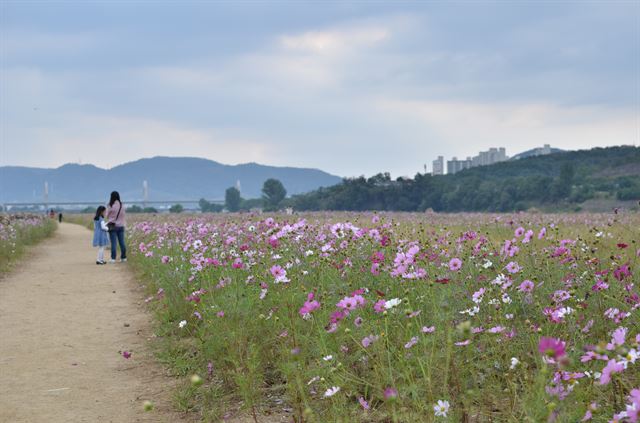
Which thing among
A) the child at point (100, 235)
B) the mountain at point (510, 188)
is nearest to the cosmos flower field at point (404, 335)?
the child at point (100, 235)

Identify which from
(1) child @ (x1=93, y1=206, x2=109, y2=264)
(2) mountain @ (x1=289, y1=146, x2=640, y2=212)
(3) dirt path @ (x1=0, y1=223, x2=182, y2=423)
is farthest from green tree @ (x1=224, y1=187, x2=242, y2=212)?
(3) dirt path @ (x1=0, y1=223, x2=182, y2=423)

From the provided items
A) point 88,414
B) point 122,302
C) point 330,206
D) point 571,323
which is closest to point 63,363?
point 88,414

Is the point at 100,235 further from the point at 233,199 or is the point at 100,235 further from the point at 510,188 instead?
the point at 233,199

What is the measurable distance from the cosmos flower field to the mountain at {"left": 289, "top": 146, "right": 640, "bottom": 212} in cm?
4199

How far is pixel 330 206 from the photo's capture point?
70938mm

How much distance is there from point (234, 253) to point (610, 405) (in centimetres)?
414

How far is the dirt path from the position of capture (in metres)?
4.44

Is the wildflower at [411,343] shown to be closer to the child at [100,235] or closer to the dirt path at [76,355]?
the dirt path at [76,355]

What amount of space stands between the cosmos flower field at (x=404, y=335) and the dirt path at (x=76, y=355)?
1.10ft

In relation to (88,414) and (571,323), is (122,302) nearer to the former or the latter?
(88,414)

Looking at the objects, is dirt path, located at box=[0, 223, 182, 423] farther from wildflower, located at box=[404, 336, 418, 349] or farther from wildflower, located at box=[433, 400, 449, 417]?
wildflower, located at box=[433, 400, 449, 417]

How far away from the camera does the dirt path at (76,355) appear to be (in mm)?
4438

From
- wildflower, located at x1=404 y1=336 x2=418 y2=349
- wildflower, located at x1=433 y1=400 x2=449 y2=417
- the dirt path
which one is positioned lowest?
the dirt path

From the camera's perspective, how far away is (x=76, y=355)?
20.0 feet
